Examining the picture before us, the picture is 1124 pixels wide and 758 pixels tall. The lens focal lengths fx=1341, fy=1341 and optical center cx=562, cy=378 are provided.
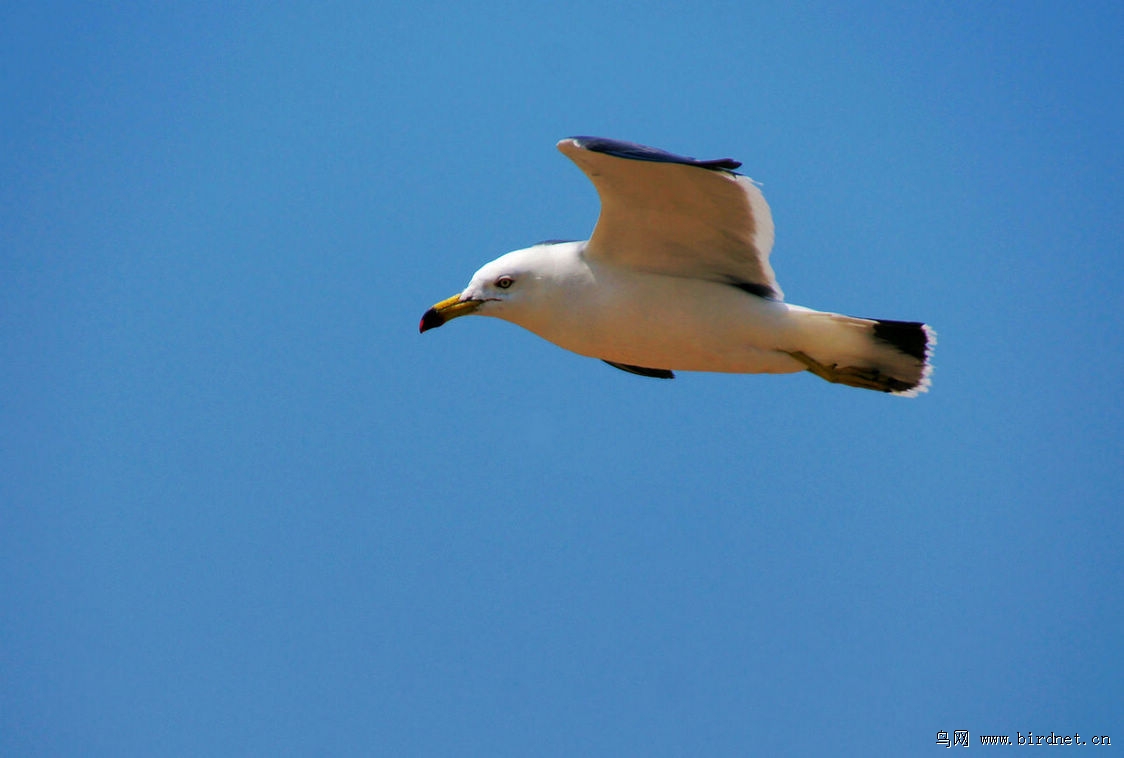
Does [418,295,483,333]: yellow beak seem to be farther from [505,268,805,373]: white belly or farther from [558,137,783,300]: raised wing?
[558,137,783,300]: raised wing

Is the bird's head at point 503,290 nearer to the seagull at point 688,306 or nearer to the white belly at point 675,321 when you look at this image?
the seagull at point 688,306

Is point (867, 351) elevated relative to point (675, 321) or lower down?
lower down

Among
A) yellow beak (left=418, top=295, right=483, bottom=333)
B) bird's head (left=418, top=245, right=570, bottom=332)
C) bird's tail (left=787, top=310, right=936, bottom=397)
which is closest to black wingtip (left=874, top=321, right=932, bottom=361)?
bird's tail (left=787, top=310, right=936, bottom=397)

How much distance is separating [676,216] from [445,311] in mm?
1407

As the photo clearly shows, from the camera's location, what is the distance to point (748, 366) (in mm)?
7203

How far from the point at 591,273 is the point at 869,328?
4.96ft

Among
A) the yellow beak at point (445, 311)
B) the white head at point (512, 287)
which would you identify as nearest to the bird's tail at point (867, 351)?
the white head at point (512, 287)

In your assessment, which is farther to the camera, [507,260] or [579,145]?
[507,260]

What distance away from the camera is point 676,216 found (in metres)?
6.92

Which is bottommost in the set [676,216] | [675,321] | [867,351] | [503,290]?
[867,351]

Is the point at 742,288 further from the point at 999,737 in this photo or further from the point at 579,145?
the point at 999,737

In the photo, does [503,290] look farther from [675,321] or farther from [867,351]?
[867,351]

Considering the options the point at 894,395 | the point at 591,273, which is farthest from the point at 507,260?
the point at 894,395

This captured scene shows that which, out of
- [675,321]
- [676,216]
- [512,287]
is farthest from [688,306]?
[512,287]
